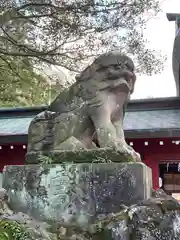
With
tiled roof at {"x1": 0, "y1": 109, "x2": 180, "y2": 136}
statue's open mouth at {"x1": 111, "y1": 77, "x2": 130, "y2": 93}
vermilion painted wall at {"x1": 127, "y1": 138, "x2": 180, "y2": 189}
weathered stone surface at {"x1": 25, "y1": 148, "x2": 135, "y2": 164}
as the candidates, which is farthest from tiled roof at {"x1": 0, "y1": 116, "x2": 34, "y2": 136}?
statue's open mouth at {"x1": 111, "y1": 77, "x2": 130, "y2": 93}

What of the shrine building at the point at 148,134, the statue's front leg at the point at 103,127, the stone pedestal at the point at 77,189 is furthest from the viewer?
the shrine building at the point at 148,134

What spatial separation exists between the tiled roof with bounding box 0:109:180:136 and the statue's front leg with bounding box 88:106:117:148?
12.7 ft

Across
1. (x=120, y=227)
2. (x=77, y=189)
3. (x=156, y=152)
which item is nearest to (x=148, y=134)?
(x=156, y=152)

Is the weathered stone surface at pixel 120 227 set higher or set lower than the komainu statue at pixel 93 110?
lower

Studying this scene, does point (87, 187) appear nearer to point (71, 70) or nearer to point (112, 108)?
point (112, 108)

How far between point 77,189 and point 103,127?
1.88 feet

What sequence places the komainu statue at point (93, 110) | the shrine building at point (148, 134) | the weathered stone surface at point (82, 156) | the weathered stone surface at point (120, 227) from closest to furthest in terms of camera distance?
1. the weathered stone surface at point (120, 227)
2. the weathered stone surface at point (82, 156)
3. the komainu statue at point (93, 110)
4. the shrine building at point (148, 134)

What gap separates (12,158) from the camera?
325 inches

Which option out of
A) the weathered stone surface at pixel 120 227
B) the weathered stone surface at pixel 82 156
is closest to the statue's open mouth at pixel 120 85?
the weathered stone surface at pixel 82 156

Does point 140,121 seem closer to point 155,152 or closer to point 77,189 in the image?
point 155,152

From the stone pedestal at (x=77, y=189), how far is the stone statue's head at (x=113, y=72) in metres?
0.76

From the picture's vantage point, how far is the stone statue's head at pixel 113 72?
3.33m

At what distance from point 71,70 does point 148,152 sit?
103 inches

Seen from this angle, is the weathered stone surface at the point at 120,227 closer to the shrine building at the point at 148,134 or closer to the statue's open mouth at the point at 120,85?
the statue's open mouth at the point at 120,85
